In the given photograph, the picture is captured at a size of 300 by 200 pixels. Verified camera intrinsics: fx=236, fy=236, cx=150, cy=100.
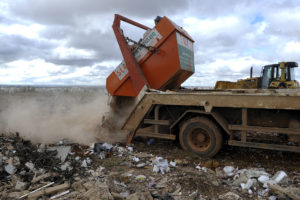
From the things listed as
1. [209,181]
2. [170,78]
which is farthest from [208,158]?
[170,78]

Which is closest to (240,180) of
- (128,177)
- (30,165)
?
(128,177)

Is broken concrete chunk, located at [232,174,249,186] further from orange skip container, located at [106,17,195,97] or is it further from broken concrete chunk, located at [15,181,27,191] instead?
broken concrete chunk, located at [15,181,27,191]

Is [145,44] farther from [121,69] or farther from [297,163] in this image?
[297,163]

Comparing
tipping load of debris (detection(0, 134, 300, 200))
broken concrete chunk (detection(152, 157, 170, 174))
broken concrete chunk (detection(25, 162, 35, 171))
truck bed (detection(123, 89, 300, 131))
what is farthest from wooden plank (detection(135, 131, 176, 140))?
broken concrete chunk (detection(25, 162, 35, 171))

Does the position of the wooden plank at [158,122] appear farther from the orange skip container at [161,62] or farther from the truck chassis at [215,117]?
the orange skip container at [161,62]

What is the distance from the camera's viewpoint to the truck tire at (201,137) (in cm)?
414

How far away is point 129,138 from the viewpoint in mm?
4957

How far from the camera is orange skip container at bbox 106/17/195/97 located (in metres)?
A: 4.62

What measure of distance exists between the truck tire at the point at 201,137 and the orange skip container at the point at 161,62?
3.56 ft

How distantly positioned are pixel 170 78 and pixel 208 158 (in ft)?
5.62

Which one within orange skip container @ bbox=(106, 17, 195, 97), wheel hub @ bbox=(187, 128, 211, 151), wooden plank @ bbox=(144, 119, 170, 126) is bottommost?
wheel hub @ bbox=(187, 128, 211, 151)

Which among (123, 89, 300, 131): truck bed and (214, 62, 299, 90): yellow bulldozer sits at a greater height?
(214, 62, 299, 90): yellow bulldozer

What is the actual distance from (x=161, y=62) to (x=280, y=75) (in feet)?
24.1

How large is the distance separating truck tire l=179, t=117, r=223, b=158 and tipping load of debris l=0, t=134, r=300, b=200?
16 cm
